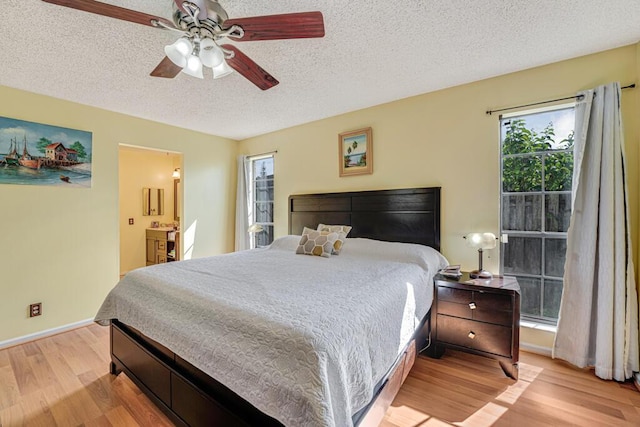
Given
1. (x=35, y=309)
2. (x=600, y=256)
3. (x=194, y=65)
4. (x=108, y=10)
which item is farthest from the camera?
(x=35, y=309)

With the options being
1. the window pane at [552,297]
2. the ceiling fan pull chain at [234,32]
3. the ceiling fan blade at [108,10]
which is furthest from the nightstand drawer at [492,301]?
the ceiling fan blade at [108,10]

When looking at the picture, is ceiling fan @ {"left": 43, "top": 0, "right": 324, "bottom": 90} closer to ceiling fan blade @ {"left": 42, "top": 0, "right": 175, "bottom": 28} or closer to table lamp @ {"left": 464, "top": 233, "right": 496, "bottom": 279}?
ceiling fan blade @ {"left": 42, "top": 0, "right": 175, "bottom": 28}

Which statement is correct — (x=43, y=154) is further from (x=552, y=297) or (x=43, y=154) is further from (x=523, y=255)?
(x=552, y=297)

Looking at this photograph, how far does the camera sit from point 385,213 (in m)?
3.17

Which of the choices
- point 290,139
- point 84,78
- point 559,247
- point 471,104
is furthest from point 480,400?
point 84,78

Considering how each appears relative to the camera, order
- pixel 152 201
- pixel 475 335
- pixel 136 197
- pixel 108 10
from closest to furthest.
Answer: pixel 108 10
pixel 475 335
pixel 136 197
pixel 152 201

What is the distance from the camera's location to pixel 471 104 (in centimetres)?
274

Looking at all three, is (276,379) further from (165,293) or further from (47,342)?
(47,342)

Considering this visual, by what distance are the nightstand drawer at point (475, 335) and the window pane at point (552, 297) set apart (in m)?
0.72

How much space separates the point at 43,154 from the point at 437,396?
4.27 m

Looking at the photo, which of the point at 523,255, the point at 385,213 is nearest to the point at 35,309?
the point at 385,213

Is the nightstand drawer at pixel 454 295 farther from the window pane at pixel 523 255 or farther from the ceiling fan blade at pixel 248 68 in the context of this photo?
the ceiling fan blade at pixel 248 68

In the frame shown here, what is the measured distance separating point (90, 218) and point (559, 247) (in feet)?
15.8

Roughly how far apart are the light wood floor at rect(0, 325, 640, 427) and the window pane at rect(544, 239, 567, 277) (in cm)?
73
